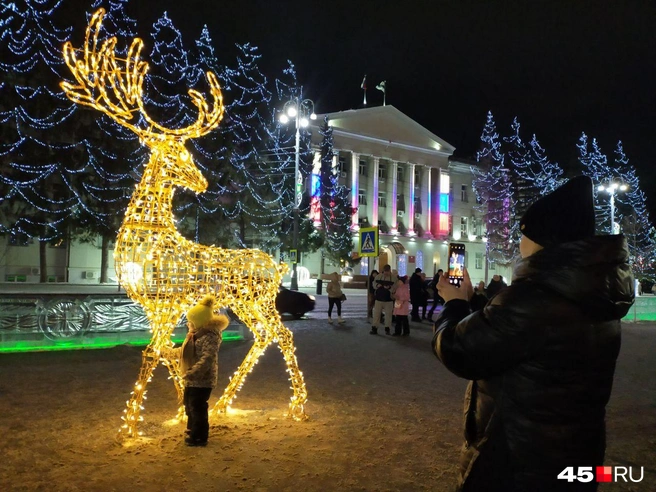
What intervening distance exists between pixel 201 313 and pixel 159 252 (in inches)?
31.0

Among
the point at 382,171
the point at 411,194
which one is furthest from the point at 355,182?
the point at 411,194

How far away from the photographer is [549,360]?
197 cm

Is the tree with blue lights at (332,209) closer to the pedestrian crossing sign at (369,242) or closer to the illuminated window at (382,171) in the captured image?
the illuminated window at (382,171)

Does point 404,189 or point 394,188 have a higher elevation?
point 404,189

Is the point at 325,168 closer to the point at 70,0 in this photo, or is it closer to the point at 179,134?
the point at 70,0

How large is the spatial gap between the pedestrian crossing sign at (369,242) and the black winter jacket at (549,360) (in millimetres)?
13187

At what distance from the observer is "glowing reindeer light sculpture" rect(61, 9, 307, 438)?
5461 mm

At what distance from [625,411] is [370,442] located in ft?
13.5

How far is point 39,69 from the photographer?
2203cm

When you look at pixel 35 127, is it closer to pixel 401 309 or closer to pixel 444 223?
pixel 401 309

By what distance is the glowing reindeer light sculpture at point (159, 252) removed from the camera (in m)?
5.46

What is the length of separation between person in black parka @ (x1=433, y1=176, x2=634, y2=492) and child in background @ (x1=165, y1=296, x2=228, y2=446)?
387cm

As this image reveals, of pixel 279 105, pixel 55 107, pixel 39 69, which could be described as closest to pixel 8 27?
pixel 39 69

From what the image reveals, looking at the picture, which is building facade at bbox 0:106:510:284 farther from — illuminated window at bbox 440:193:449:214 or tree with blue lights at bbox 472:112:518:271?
tree with blue lights at bbox 472:112:518:271
